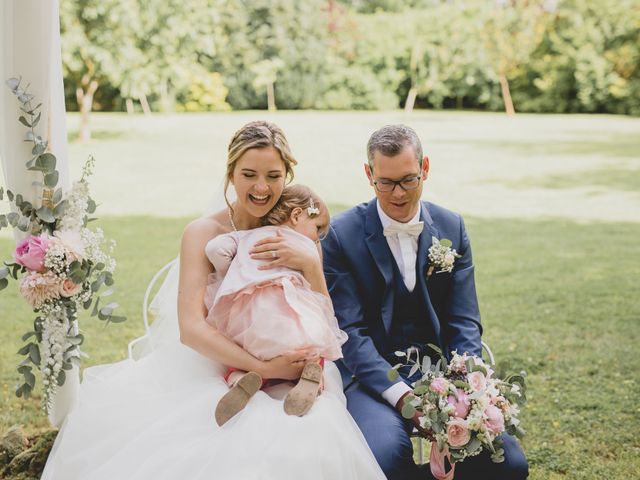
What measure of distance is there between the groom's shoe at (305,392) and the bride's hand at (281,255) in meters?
0.39

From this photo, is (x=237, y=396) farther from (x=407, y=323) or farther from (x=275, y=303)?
(x=407, y=323)

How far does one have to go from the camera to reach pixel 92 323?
6.35 metres

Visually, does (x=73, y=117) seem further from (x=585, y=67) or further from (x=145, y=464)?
(x=145, y=464)

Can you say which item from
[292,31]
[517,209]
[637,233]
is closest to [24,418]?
[637,233]

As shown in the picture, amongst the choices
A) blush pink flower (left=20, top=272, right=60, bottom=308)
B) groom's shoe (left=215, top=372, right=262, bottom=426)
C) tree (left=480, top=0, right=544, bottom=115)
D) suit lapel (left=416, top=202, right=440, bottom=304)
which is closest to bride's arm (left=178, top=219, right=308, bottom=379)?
groom's shoe (left=215, top=372, right=262, bottom=426)

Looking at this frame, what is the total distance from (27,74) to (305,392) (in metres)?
1.72

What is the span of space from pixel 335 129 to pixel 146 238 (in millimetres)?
14126

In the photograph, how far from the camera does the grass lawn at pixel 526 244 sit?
4.47m

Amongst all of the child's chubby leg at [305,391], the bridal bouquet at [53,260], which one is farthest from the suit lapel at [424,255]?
the bridal bouquet at [53,260]

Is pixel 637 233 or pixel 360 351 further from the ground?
pixel 360 351

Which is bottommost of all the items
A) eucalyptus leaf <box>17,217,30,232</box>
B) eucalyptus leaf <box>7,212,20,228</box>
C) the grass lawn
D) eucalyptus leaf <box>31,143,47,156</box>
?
the grass lawn

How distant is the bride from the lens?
2.39 meters

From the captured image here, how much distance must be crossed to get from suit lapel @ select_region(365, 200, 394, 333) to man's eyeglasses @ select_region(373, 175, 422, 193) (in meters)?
0.21

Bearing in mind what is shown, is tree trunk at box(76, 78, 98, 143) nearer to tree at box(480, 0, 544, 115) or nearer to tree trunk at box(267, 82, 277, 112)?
tree trunk at box(267, 82, 277, 112)
